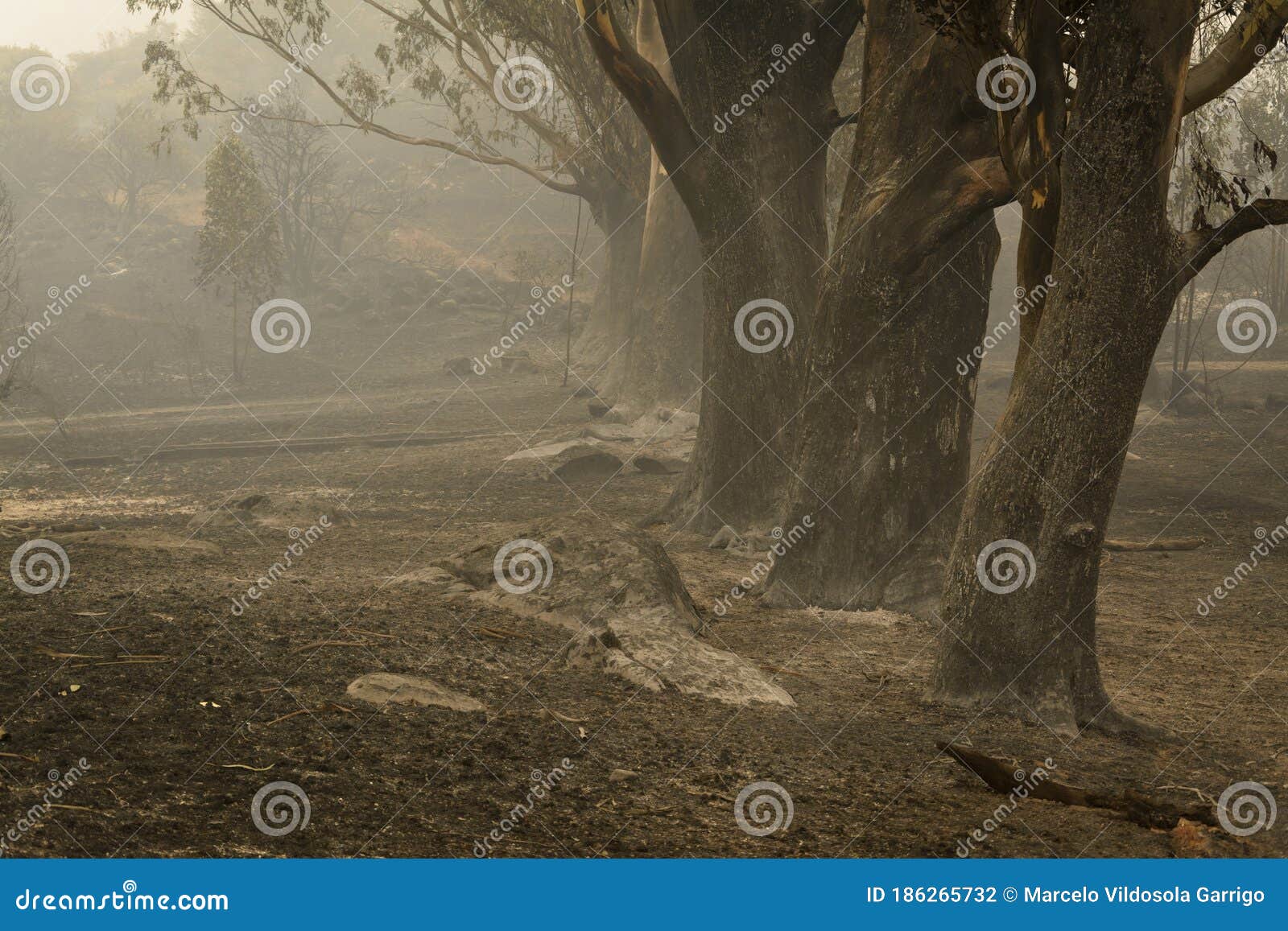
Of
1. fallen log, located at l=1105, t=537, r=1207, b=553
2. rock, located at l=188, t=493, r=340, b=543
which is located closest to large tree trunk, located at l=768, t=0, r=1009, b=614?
fallen log, located at l=1105, t=537, r=1207, b=553

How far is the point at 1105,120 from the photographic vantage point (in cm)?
590

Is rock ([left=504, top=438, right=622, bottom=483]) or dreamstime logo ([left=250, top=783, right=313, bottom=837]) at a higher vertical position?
rock ([left=504, top=438, right=622, bottom=483])

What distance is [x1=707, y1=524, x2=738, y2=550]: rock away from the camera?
426 inches

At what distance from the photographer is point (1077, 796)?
16.5 feet

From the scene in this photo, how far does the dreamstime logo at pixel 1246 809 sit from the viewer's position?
4.77 meters

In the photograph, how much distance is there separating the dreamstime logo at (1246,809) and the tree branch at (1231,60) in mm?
3434

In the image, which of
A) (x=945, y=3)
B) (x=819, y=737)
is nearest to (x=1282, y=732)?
(x=819, y=737)
